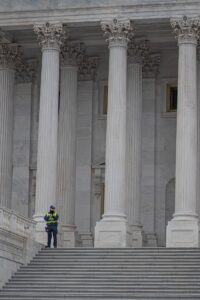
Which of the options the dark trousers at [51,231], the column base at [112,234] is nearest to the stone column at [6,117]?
the dark trousers at [51,231]

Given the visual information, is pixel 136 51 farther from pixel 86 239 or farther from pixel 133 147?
pixel 86 239

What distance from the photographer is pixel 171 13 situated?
191ft

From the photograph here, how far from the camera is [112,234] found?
57094 mm

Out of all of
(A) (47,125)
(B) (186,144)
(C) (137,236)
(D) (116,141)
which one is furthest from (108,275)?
(A) (47,125)

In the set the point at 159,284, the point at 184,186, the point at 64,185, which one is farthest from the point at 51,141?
the point at 159,284

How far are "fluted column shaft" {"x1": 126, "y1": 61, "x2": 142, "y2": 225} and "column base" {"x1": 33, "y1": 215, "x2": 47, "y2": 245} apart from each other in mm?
5958

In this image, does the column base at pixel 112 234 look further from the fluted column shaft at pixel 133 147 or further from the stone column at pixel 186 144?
the fluted column shaft at pixel 133 147

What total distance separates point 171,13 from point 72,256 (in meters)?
15.3

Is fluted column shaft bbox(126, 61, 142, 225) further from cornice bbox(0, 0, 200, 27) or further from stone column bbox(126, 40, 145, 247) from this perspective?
cornice bbox(0, 0, 200, 27)

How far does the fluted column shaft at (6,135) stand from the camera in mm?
63562

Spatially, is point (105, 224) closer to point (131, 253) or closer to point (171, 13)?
point (131, 253)

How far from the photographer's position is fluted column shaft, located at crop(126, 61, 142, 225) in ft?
202

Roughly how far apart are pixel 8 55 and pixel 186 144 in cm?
1434

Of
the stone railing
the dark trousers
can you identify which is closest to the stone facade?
the dark trousers
